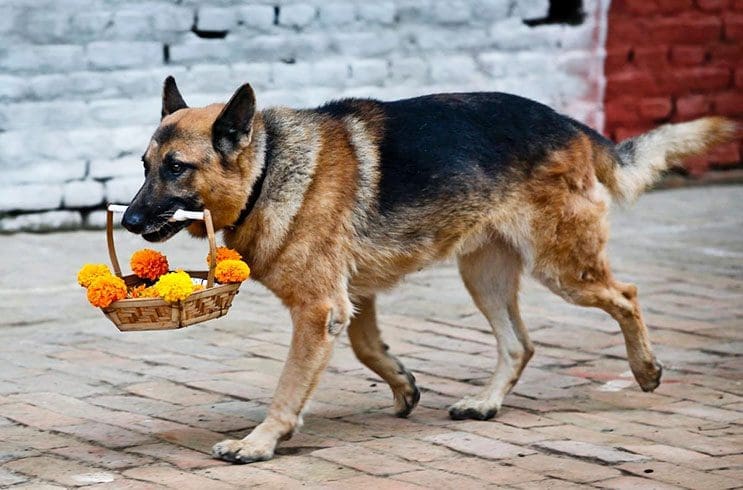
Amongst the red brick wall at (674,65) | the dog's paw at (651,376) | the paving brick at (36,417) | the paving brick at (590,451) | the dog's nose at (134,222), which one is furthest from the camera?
the red brick wall at (674,65)

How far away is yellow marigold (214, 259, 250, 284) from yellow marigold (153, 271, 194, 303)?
0.19m

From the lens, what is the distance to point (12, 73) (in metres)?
9.29

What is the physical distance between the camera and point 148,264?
16.8 ft

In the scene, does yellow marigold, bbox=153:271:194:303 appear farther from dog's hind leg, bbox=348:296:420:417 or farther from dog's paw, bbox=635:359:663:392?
dog's paw, bbox=635:359:663:392

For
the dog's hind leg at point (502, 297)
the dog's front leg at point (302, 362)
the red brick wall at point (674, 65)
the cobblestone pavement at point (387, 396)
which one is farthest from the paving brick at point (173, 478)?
the red brick wall at point (674, 65)

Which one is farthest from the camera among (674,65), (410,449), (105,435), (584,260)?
(674,65)

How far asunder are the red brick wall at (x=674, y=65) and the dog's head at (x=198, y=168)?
7.07 m

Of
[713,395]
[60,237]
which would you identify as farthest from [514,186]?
[60,237]

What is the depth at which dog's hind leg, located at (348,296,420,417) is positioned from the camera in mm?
5730

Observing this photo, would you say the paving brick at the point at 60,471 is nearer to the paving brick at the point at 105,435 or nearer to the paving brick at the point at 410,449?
the paving brick at the point at 105,435

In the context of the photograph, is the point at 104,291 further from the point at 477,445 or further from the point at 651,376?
the point at 651,376

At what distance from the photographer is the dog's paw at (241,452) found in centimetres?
503

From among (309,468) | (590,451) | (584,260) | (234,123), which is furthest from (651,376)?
(234,123)

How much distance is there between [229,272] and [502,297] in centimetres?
159
